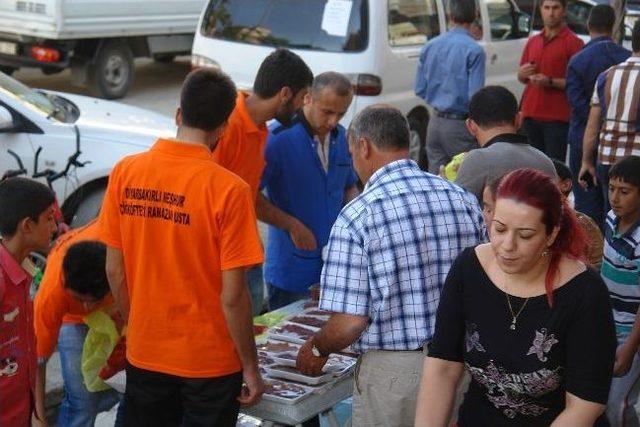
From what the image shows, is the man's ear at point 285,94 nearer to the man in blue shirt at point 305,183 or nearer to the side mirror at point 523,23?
the man in blue shirt at point 305,183

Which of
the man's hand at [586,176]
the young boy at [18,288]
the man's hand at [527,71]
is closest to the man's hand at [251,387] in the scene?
the young boy at [18,288]

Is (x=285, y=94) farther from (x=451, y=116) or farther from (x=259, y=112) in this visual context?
(x=451, y=116)

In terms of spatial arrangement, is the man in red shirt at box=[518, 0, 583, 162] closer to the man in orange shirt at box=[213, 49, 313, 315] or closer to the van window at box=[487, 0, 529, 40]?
the van window at box=[487, 0, 529, 40]

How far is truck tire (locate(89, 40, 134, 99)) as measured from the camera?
1420 cm

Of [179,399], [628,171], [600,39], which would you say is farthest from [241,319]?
[600,39]

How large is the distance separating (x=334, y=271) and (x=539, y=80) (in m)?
5.68

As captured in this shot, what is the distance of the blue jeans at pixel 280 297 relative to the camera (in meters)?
5.21

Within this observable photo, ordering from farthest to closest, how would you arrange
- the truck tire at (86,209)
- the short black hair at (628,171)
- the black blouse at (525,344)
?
the truck tire at (86,209)
the short black hair at (628,171)
the black blouse at (525,344)

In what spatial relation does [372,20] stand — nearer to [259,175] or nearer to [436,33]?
[436,33]

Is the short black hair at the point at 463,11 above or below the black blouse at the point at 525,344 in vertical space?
above

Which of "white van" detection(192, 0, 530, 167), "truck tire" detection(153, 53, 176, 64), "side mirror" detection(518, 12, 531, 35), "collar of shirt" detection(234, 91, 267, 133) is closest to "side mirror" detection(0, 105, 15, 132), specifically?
"white van" detection(192, 0, 530, 167)

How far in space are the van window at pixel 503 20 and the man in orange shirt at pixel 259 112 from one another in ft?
21.1

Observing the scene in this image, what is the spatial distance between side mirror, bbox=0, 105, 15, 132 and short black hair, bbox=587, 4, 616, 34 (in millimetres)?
4461

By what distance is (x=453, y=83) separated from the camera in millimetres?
8266
